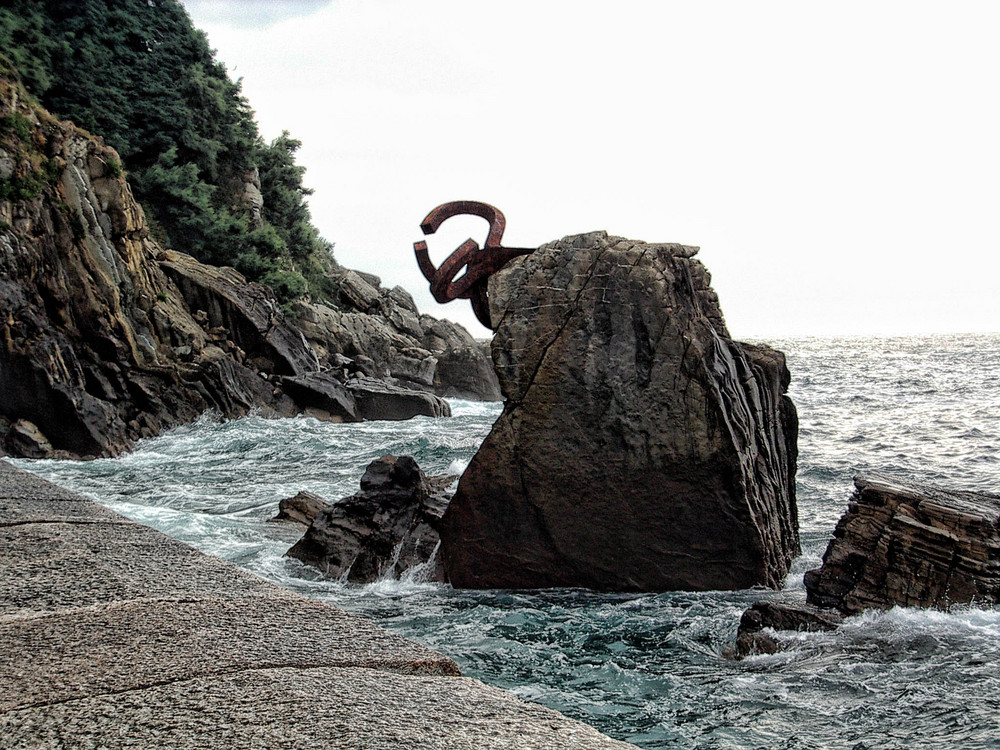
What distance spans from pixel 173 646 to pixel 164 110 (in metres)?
24.3

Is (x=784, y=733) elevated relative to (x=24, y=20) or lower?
lower

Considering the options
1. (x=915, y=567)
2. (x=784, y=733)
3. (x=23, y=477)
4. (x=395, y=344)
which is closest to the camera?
(x=784, y=733)

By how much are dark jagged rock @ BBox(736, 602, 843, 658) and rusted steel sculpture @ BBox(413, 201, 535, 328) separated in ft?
10.2

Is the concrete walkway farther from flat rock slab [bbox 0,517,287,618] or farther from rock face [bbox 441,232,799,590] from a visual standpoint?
rock face [bbox 441,232,799,590]

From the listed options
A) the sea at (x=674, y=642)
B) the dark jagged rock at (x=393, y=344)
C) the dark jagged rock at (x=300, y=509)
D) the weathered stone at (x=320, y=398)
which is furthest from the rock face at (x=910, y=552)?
the dark jagged rock at (x=393, y=344)

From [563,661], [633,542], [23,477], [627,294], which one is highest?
[627,294]

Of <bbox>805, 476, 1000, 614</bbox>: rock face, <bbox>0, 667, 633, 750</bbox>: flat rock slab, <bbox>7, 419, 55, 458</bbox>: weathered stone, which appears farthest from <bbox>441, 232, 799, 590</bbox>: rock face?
<bbox>7, 419, 55, 458</bbox>: weathered stone

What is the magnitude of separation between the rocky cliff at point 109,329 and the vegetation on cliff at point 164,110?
300 cm

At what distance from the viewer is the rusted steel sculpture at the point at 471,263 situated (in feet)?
22.2

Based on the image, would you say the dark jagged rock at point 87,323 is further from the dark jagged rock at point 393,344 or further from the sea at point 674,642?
the dark jagged rock at point 393,344

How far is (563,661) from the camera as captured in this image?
14.3 feet

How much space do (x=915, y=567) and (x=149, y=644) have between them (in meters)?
3.91

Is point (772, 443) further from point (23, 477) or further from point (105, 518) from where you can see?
point (23, 477)

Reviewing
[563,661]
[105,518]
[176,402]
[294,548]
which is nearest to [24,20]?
[176,402]
